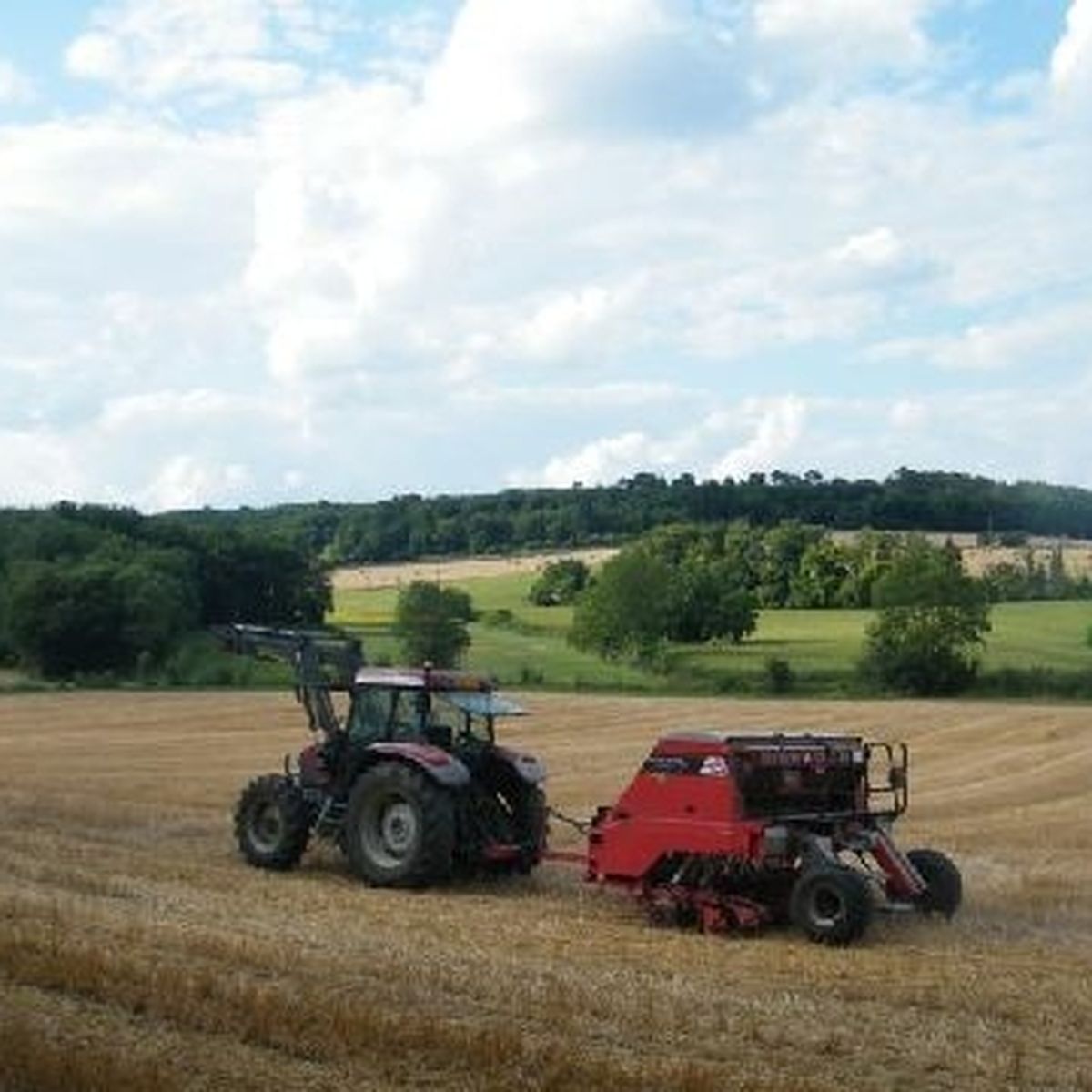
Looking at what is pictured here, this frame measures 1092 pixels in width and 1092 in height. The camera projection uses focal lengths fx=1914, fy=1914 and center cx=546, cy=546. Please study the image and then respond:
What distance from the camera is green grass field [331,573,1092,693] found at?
212ft

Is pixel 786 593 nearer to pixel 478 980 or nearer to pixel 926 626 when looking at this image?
pixel 926 626

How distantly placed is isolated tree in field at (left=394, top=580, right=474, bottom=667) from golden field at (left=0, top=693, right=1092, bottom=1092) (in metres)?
45.6

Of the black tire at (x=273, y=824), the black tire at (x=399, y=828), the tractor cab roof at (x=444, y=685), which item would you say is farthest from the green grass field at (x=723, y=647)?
the black tire at (x=399, y=828)

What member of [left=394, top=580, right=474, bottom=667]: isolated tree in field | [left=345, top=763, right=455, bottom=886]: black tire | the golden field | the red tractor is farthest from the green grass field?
the red tractor

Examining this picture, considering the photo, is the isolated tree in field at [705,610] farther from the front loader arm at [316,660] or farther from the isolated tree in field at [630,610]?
the front loader arm at [316,660]

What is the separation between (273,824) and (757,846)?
5.29 m

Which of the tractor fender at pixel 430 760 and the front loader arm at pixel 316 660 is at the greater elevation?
the front loader arm at pixel 316 660

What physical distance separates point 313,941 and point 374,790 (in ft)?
13.8

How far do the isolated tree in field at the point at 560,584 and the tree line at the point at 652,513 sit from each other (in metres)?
9.72

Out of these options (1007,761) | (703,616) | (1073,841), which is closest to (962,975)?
(1073,841)

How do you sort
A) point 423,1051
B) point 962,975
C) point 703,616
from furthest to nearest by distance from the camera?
point 703,616
point 962,975
point 423,1051

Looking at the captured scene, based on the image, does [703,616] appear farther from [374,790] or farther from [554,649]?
[374,790]

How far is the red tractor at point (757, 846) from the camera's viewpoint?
13.8 meters

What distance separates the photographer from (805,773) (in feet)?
48.5
